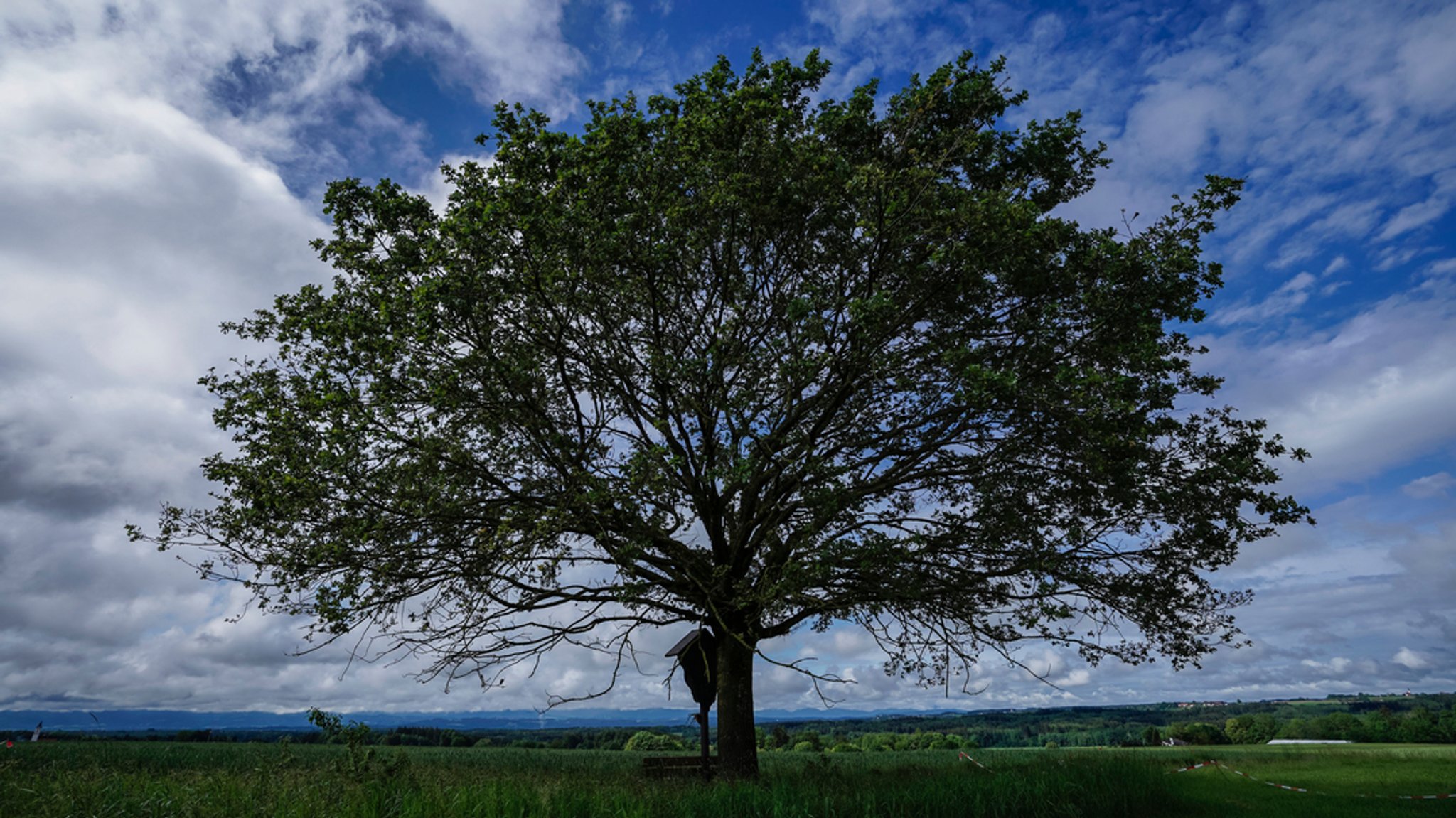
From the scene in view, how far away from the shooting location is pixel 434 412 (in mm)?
12430

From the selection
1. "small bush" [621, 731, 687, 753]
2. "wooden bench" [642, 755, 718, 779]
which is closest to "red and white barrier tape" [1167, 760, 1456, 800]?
"wooden bench" [642, 755, 718, 779]

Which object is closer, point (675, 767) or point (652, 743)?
point (675, 767)

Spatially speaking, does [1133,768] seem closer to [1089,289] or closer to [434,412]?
[1089,289]

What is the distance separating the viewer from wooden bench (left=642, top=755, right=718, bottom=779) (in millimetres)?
14070

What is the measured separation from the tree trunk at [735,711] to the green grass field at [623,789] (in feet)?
2.07

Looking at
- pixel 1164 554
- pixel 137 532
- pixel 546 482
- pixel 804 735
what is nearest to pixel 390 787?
pixel 546 482

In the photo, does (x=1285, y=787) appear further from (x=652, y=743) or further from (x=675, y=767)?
(x=652, y=743)

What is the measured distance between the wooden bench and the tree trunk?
672 millimetres

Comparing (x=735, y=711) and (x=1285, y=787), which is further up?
(x=735, y=711)

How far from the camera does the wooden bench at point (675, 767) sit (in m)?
14.1

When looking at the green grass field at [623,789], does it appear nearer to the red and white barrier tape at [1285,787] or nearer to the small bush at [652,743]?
the red and white barrier tape at [1285,787]

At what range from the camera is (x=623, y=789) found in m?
9.98

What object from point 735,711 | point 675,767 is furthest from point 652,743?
point 735,711

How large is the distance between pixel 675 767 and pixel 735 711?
170cm
